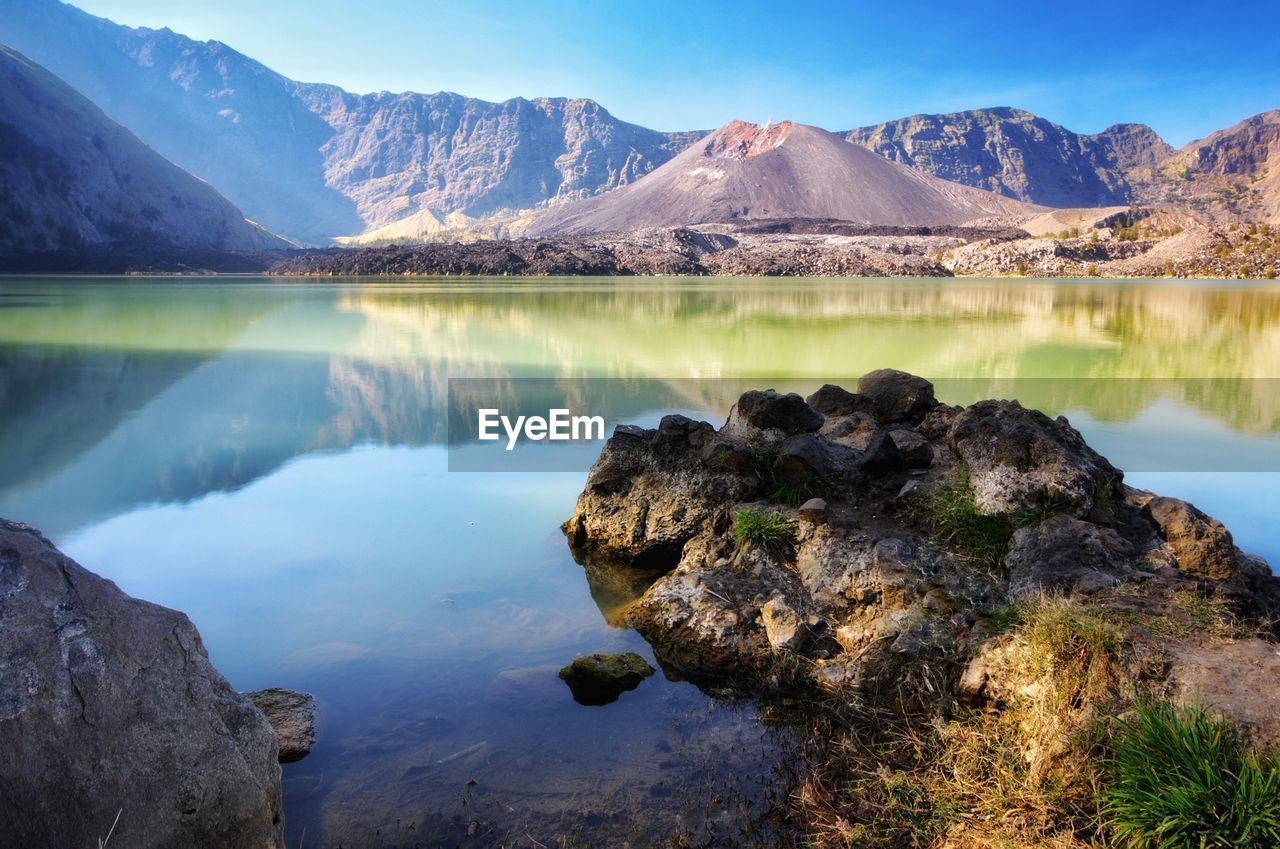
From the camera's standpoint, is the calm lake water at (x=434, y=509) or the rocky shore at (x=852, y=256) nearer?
the calm lake water at (x=434, y=509)

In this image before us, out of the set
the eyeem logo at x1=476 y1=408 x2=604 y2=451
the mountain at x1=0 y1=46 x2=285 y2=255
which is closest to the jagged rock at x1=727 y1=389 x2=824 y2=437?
the eyeem logo at x1=476 y1=408 x2=604 y2=451

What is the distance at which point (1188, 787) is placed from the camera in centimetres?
307

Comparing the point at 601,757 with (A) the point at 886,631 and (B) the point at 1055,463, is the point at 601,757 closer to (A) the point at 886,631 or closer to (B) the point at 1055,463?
(A) the point at 886,631

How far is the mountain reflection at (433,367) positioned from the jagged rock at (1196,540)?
27.1 ft

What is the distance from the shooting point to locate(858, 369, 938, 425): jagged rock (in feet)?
27.6

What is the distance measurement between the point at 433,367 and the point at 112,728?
16.9 meters

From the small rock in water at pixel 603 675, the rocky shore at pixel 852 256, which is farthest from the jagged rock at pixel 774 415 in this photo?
the rocky shore at pixel 852 256

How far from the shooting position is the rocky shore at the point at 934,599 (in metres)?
3.71

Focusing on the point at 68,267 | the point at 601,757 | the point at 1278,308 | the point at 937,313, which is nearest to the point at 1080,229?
the point at 1278,308

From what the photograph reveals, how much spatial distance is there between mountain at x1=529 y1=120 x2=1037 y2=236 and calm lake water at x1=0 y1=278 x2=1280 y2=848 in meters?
150

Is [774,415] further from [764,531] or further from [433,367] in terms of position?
[433,367]

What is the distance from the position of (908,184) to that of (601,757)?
204662 millimetres

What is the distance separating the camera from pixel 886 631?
16.3 ft

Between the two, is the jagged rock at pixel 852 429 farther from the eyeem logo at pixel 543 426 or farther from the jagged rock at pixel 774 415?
the eyeem logo at pixel 543 426
